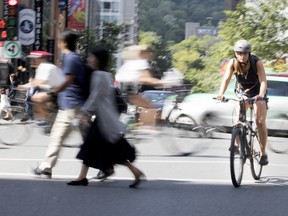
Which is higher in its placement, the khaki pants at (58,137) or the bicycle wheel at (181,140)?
the khaki pants at (58,137)

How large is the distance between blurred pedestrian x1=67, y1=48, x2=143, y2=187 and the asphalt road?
351 mm

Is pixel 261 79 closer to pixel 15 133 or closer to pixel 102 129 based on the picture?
pixel 102 129

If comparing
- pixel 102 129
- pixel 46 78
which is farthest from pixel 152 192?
pixel 46 78

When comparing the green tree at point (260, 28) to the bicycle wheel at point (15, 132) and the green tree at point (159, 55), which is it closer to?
the bicycle wheel at point (15, 132)

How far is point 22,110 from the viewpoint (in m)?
15.2

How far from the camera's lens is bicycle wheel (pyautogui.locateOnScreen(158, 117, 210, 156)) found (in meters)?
12.9

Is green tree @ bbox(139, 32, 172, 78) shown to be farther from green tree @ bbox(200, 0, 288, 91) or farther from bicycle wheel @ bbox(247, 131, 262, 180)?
bicycle wheel @ bbox(247, 131, 262, 180)

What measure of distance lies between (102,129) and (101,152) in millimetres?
262

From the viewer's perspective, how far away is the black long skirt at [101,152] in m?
8.63

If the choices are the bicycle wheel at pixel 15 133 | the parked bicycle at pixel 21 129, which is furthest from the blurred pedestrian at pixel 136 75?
the bicycle wheel at pixel 15 133

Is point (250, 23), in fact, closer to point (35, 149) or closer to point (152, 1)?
point (35, 149)

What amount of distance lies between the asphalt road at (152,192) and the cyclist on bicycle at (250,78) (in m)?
0.75

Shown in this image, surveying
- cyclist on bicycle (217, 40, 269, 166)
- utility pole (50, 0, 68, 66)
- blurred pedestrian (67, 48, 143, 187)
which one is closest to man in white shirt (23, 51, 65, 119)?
blurred pedestrian (67, 48, 143, 187)

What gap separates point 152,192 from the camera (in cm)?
858
